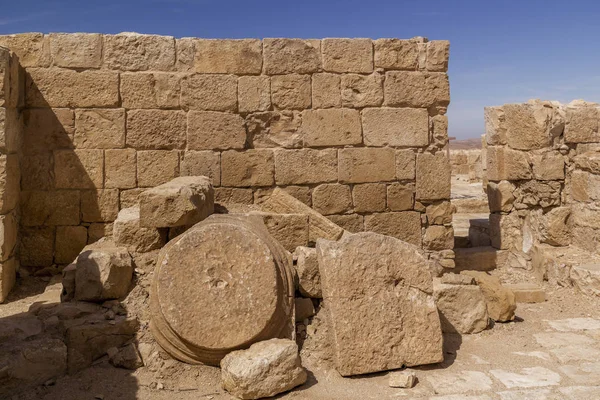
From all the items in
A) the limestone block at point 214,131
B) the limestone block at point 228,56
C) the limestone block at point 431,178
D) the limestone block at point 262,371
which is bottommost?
the limestone block at point 262,371

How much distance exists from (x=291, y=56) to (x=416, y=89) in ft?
5.44

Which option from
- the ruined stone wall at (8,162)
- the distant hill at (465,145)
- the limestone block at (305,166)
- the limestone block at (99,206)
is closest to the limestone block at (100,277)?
the ruined stone wall at (8,162)

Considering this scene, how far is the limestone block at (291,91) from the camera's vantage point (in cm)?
701

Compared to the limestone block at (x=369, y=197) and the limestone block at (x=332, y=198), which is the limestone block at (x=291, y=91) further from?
the limestone block at (x=369, y=197)

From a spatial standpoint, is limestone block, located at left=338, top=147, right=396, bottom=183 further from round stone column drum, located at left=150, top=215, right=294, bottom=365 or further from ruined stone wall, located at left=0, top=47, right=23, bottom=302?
ruined stone wall, located at left=0, top=47, right=23, bottom=302

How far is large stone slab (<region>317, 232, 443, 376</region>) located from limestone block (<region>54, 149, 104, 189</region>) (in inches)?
124

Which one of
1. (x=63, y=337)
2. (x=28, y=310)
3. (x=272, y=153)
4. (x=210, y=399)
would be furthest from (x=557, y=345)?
(x=28, y=310)

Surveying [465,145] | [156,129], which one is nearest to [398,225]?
[156,129]

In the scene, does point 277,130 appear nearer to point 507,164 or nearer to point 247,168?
point 247,168

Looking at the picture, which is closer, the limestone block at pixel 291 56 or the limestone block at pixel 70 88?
the limestone block at pixel 70 88

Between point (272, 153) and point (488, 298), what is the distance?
119 inches

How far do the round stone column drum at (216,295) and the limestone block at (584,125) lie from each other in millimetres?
5040

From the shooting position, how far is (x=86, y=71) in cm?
659

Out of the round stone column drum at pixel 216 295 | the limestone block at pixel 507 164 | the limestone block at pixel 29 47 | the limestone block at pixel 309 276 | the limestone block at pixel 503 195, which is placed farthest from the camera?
the limestone block at pixel 503 195
